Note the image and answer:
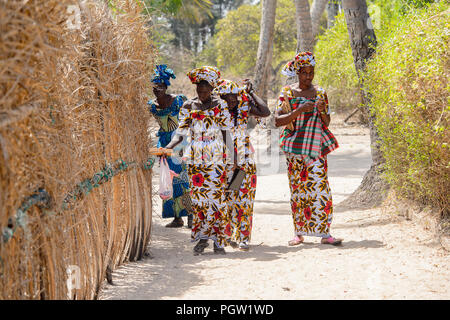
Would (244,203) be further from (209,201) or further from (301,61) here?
(301,61)

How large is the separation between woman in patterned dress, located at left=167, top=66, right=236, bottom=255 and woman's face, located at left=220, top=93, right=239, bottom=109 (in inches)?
4.9

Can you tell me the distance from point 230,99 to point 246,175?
79 centimetres

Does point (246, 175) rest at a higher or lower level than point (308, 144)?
lower

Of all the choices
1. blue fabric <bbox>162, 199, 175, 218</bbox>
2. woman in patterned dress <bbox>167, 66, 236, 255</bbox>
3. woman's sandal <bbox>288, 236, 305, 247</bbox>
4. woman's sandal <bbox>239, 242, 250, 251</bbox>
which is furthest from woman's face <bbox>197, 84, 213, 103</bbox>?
blue fabric <bbox>162, 199, 175, 218</bbox>

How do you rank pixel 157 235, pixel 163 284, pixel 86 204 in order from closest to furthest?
pixel 86 204, pixel 163 284, pixel 157 235

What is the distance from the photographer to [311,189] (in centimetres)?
613

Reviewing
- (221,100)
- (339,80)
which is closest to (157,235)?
(221,100)

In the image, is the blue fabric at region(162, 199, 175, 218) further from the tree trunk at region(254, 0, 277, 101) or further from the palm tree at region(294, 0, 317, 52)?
the tree trunk at region(254, 0, 277, 101)

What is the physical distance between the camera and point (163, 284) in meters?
4.89

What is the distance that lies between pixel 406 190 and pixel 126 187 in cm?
317

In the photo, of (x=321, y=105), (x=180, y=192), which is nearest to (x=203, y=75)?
(x=321, y=105)

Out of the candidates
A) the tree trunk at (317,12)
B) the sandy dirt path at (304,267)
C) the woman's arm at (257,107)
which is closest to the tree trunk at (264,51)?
the tree trunk at (317,12)

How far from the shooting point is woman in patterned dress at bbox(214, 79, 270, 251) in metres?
6.00

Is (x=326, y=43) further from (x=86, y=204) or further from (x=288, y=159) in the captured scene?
(x=86, y=204)
